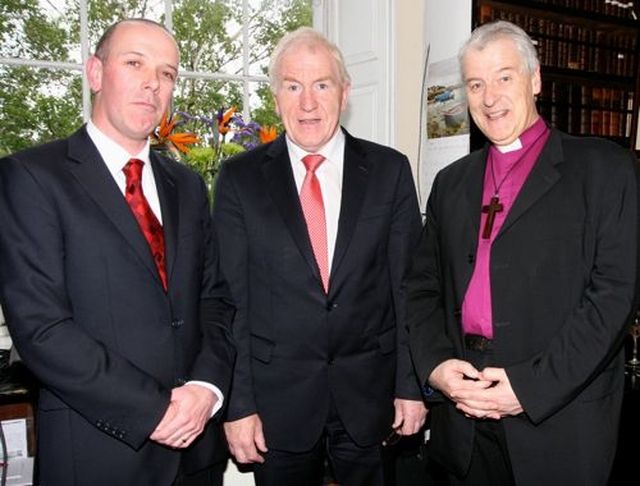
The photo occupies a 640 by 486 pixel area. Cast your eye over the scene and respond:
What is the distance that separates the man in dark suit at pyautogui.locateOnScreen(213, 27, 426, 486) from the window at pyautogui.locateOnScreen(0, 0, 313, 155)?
1734 mm

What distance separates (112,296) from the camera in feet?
4.72

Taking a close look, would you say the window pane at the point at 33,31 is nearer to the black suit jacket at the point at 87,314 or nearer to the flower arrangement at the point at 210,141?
the flower arrangement at the point at 210,141

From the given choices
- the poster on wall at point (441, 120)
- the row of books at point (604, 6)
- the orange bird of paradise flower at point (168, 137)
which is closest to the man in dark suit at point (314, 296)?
the orange bird of paradise flower at point (168, 137)

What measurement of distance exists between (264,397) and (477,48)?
46.6 inches

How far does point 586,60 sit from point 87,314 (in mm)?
3273

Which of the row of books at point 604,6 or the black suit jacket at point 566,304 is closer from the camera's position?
the black suit jacket at point 566,304

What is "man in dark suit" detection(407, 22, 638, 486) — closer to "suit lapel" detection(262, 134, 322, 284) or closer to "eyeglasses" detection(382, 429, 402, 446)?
"eyeglasses" detection(382, 429, 402, 446)

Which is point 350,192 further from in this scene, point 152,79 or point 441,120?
point 441,120

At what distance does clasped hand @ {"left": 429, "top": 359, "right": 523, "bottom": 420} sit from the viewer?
154 centimetres

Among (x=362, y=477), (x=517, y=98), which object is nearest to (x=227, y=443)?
(x=362, y=477)

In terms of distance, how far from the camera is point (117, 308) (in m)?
1.44

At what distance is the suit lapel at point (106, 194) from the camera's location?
4.75 ft

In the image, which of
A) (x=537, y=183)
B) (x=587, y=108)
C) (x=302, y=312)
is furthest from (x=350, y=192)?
(x=587, y=108)

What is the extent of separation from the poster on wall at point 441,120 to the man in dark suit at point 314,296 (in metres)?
1.28
